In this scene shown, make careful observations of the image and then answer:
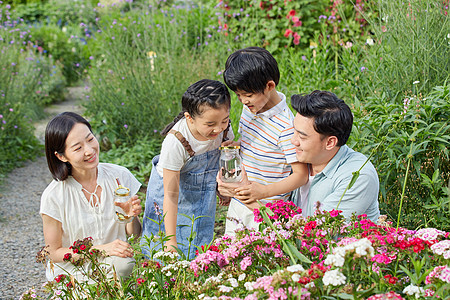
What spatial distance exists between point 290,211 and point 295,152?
0.62 meters

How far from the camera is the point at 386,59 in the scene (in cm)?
383

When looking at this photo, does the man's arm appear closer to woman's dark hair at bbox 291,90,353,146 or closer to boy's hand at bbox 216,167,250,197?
woman's dark hair at bbox 291,90,353,146

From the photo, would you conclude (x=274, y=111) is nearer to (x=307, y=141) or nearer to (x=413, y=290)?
(x=307, y=141)

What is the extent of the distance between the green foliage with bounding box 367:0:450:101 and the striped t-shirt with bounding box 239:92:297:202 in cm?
136

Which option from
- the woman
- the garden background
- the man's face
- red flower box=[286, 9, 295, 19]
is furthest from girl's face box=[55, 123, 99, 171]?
red flower box=[286, 9, 295, 19]

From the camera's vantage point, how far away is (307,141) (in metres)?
2.36

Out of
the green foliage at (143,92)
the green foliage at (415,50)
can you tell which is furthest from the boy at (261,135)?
the green foliage at (143,92)

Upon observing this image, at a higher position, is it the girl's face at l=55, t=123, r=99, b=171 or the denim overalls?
the girl's face at l=55, t=123, r=99, b=171

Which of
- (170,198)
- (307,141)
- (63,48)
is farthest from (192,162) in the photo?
(63,48)

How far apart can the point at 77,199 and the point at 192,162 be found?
678 millimetres

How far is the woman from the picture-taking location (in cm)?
255

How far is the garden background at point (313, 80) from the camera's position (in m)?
2.90

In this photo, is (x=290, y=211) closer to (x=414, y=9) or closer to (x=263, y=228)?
(x=263, y=228)

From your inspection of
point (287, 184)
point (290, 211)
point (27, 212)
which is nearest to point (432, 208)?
point (287, 184)
